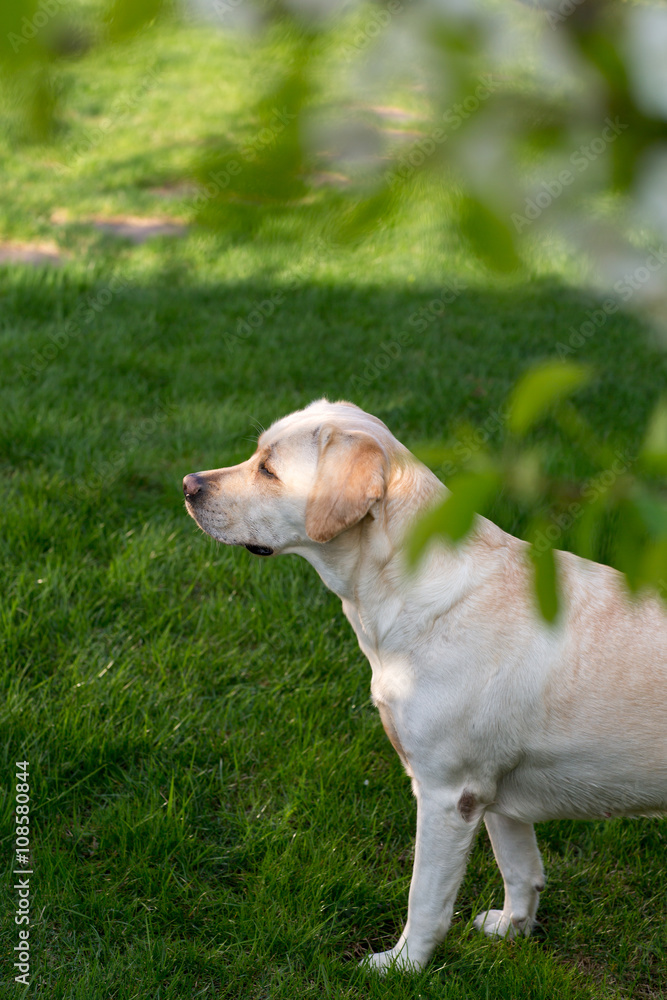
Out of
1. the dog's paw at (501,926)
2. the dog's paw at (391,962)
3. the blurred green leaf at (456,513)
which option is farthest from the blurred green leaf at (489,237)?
the dog's paw at (501,926)

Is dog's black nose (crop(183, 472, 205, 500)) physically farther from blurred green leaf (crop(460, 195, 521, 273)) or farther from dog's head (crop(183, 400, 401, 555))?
blurred green leaf (crop(460, 195, 521, 273))

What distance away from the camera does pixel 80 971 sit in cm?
243

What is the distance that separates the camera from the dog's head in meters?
2.39

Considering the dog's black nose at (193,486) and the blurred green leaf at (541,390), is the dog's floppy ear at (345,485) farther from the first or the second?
the blurred green leaf at (541,390)

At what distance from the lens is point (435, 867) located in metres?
2.45

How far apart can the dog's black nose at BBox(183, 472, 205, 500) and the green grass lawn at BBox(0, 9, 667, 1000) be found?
0.84 metres

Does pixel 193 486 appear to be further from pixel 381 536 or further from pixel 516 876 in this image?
pixel 516 876

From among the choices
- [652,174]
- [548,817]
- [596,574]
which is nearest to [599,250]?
[652,174]

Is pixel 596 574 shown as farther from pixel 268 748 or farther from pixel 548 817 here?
pixel 268 748

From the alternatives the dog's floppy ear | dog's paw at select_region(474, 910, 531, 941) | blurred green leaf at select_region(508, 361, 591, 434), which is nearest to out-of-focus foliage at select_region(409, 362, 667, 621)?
blurred green leaf at select_region(508, 361, 591, 434)

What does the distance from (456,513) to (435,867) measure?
1985mm

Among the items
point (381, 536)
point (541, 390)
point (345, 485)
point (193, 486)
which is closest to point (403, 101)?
point (541, 390)

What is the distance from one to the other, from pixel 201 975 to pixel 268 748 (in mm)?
897

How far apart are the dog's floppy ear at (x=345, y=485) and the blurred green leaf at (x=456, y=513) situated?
1.59 m
